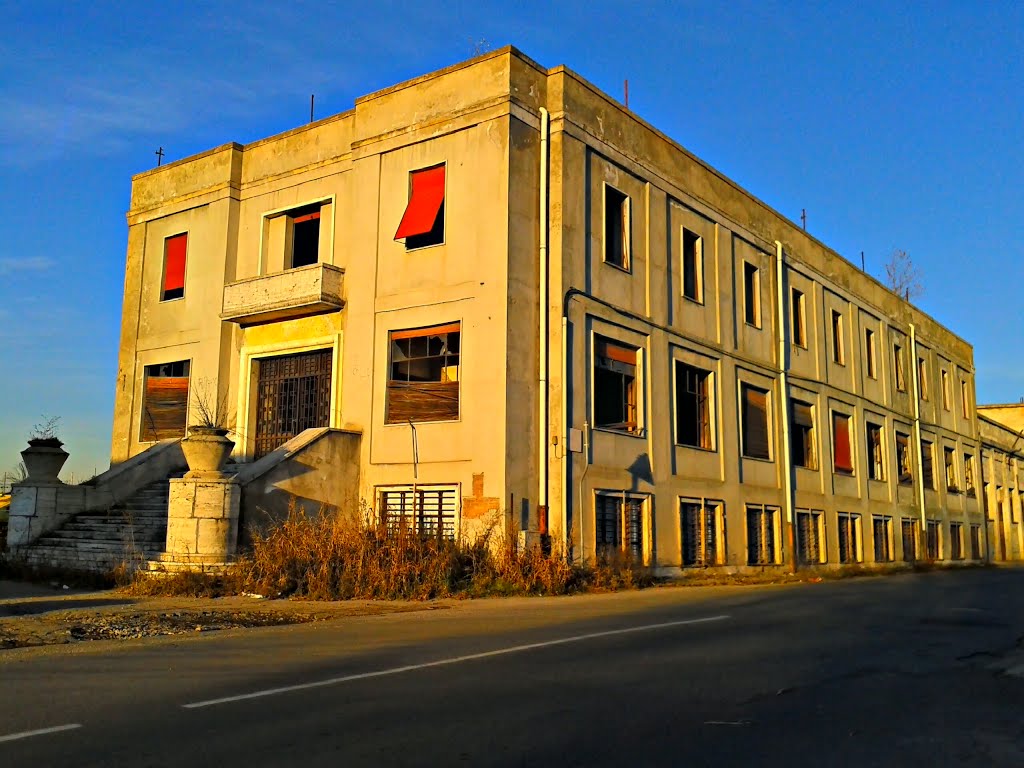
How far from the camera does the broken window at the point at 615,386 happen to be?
21078 mm

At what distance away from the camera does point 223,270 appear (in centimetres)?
2488

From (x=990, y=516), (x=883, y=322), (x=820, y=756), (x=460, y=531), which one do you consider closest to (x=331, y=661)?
(x=820, y=756)

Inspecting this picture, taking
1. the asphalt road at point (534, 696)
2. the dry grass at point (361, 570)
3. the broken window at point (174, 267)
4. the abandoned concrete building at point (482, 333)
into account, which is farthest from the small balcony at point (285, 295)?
the asphalt road at point (534, 696)

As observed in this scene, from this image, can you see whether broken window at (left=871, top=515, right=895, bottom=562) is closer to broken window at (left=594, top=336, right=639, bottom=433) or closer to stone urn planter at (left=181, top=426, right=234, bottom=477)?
broken window at (left=594, top=336, right=639, bottom=433)

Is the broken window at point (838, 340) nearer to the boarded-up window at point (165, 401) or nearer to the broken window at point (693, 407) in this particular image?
the broken window at point (693, 407)

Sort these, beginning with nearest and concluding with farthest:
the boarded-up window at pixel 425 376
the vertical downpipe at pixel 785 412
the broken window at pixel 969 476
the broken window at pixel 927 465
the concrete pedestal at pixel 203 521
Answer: the concrete pedestal at pixel 203 521, the boarded-up window at pixel 425 376, the vertical downpipe at pixel 785 412, the broken window at pixel 927 465, the broken window at pixel 969 476

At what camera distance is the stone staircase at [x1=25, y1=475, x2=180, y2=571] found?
17.9 meters

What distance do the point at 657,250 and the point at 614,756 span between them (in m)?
19.4

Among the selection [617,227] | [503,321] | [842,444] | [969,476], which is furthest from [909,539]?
[503,321]

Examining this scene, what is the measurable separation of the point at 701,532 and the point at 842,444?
11195mm

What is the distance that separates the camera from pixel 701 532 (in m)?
23.8

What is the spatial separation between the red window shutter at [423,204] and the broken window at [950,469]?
30.4 meters

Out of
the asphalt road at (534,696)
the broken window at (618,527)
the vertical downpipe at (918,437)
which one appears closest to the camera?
the asphalt road at (534,696)

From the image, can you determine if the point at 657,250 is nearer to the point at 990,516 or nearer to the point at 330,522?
the point at 330,522
